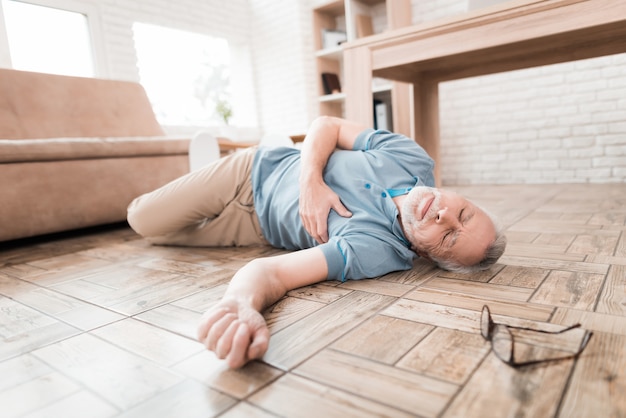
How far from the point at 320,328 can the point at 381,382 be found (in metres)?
0.23

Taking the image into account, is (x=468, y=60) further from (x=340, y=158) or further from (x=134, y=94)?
Answer: (x=134, y=94)

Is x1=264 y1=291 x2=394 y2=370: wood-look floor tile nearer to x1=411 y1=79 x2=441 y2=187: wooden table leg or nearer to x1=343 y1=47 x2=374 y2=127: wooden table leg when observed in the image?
x1=343 y1=47 x2=374 y2=127: wooden table leg

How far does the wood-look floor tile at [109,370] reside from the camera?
67 centimetres

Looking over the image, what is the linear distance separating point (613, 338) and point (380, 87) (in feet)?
10.7

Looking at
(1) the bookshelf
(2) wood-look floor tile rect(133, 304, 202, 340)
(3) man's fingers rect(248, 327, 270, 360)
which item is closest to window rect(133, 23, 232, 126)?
(1) the bookshelf

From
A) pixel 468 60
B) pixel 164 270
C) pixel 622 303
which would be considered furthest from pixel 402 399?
pixel 468 60

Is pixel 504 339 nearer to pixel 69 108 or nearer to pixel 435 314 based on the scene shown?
pixel 435 314

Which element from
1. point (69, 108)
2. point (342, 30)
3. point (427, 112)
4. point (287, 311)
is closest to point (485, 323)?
point (287, 311)

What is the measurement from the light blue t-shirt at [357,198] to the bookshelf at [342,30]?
7.12 ft

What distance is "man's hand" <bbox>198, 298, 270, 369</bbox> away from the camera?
70 centimetres

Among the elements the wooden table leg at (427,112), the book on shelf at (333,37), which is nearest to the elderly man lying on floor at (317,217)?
the wooden table leg at (427,112)

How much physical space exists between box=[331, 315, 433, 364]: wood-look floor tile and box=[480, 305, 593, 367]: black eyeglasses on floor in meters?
0.11

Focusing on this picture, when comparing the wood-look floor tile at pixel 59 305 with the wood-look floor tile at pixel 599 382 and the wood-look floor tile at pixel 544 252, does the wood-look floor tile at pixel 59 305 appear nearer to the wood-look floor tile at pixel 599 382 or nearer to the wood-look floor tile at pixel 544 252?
the wood-look floor tile at pixel 599 382

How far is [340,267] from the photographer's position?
43.1 inches
